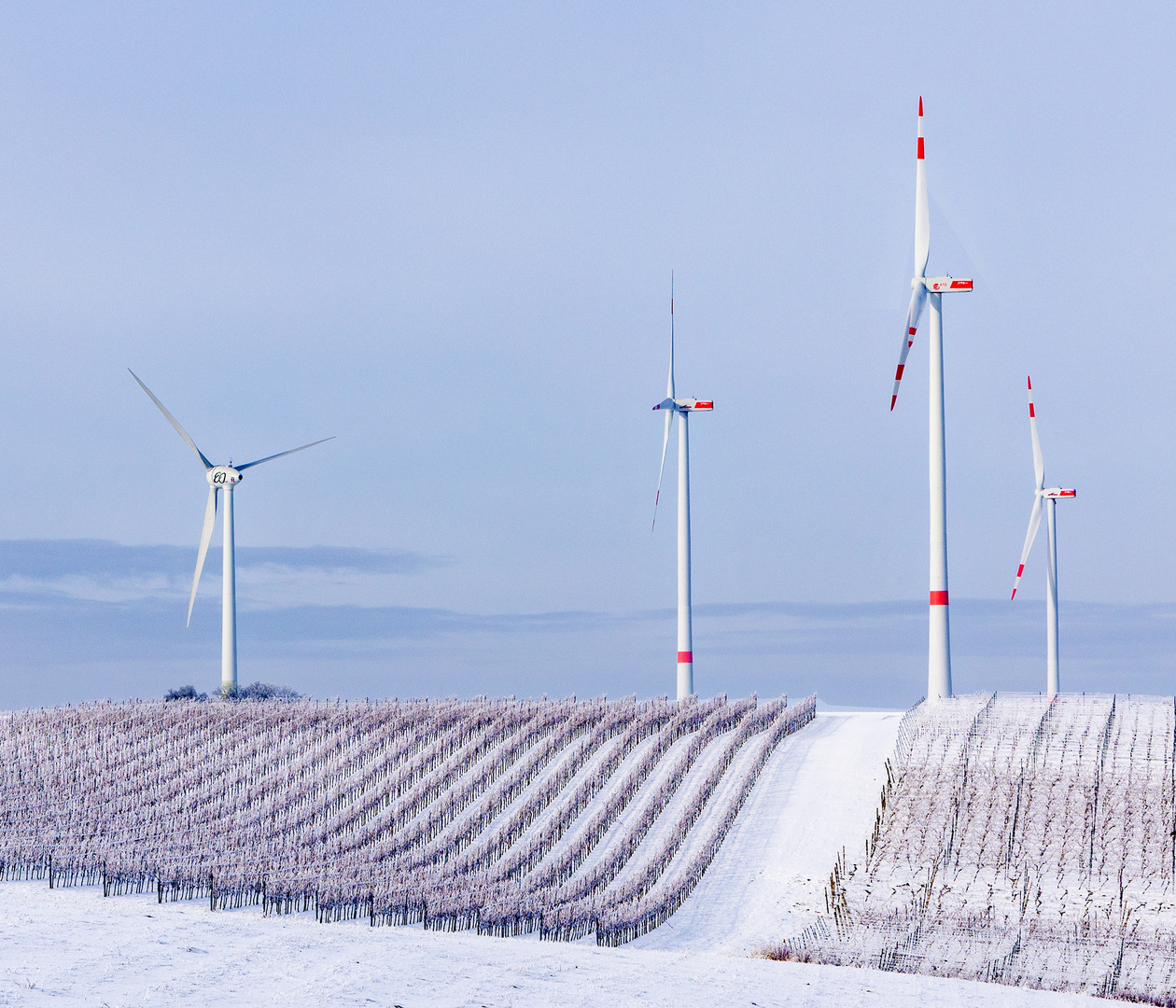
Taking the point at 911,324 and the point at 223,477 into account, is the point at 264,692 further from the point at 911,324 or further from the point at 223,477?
the point at 911,324

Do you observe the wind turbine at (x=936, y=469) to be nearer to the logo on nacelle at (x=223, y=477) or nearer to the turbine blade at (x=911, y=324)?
the turbine blade at (x=911, y=324)

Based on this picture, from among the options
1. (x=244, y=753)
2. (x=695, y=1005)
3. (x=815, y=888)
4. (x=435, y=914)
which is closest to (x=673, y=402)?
(x=244, y=753)

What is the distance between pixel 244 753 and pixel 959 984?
30503 mm

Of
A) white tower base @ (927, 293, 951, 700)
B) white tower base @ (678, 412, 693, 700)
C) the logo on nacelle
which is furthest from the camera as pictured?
the logo on nacelle

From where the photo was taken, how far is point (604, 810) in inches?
1489

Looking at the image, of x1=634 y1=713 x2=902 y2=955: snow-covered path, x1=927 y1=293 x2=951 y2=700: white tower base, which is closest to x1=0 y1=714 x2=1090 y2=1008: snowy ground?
x1=634 y1=713 x2=902 y2=955: snow-covered path

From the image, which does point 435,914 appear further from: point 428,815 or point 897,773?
point 897,773

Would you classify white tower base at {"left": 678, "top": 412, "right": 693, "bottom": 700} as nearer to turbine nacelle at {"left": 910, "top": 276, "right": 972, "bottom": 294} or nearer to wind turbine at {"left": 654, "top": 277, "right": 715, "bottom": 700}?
wind turbine at {"left": 654, "top": 277, "right": 715, "bottom": 700}

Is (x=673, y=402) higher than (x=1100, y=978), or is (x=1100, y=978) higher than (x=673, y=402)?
(x=673, y=402)

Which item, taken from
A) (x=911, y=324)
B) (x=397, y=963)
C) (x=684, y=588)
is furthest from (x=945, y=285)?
(x=397, y=963)

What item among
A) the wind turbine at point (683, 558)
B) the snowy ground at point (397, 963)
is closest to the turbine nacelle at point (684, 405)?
the wind turbine at point (683, 558)

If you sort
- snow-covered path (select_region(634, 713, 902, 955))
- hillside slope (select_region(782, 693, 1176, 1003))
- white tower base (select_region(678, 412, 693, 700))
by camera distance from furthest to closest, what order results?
white tower base (select_region(678, 412, 693, 700)) < snow-covered path (select_region(634, 713, 902, 955)) < hillside slope (select_region(782, 693, 1176, 1003))

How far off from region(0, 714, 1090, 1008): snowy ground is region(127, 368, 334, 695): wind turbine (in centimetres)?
3729

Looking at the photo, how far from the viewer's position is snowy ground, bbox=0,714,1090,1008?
18.7 metres
